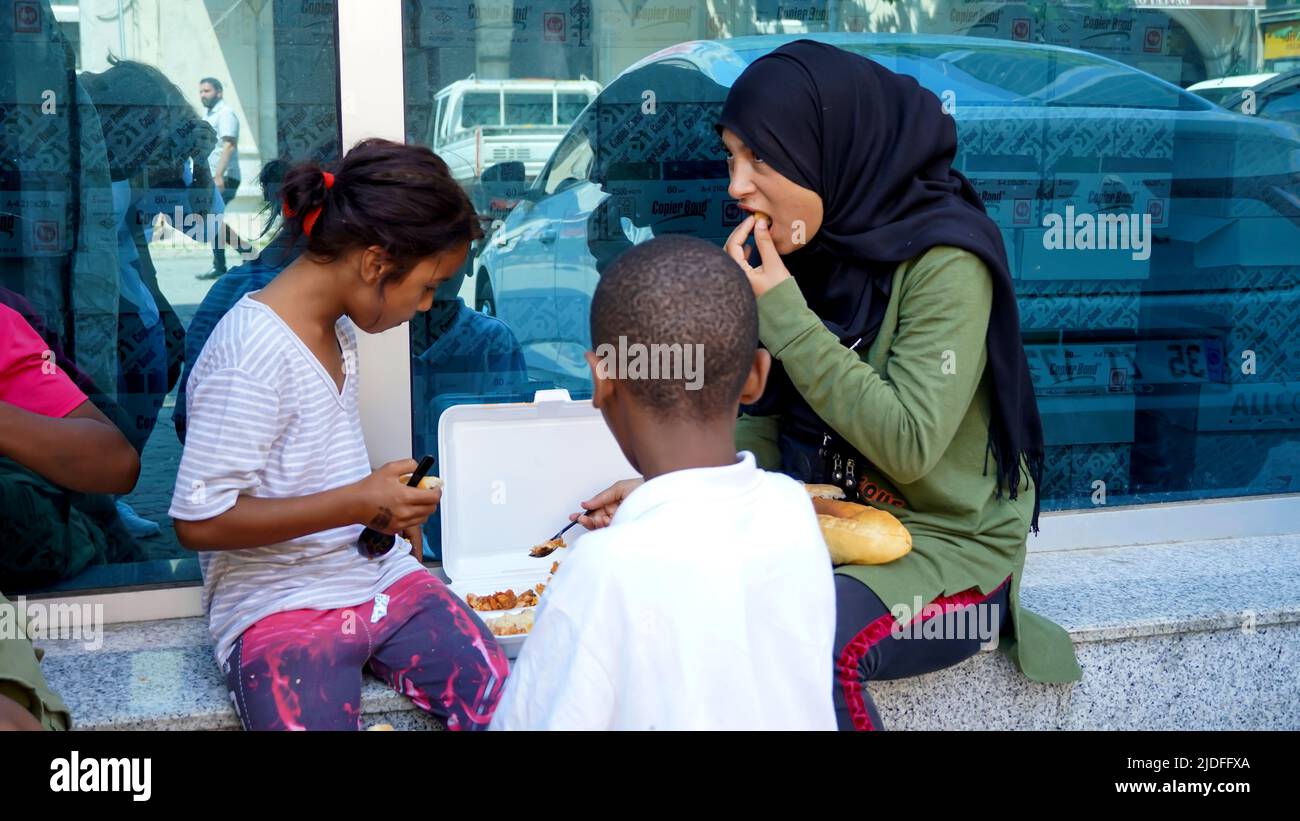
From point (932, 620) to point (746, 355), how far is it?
3.33 feet

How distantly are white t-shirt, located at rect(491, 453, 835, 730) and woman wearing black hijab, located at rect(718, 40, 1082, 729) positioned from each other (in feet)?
2.61

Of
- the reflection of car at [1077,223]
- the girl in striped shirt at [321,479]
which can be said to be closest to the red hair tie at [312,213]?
the girl in striped shirt at [321,479]

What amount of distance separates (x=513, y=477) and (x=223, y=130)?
1.09 m

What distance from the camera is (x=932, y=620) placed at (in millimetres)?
2420

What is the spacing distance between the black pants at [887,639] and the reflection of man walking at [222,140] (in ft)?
5.74

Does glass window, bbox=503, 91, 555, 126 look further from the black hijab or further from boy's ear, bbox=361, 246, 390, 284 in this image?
boy's ear, bbox=361, 246, 390, 284

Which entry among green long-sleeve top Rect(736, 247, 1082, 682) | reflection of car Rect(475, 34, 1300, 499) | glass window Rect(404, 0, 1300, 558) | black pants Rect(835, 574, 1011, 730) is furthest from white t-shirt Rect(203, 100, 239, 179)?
black pants Rect(835, 574, 1011, 730)

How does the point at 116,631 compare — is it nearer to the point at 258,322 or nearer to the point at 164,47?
the point at 258,322

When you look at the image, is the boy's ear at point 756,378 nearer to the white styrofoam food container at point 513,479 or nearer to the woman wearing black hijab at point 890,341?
the woman wearing black hijab at point 890,341

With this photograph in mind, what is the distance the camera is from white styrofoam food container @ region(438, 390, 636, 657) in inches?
122

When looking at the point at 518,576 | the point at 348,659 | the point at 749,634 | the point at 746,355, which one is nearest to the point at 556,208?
the point at 518,576

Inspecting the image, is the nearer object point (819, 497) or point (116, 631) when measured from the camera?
point (819, 497)

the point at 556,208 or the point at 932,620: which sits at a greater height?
the point at 556,208

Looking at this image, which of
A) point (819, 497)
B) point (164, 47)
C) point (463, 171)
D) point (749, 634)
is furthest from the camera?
point (463, 171)
